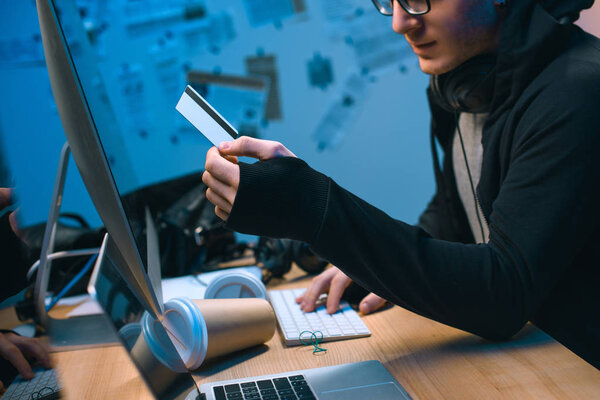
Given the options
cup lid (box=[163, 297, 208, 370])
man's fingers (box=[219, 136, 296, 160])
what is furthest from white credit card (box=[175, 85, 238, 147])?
cup lid (box=[163, 297, 208, 370])

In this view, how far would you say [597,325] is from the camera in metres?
0.71

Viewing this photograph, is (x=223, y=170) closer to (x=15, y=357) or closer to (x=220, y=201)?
(x=220, y=201)

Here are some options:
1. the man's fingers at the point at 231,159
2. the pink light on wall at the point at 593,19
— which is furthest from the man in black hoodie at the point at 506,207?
the pink light on wall at the point at 593,19

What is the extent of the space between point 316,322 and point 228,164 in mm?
345

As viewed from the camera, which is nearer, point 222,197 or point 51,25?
point 51,25

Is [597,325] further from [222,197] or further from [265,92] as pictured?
[265,92]

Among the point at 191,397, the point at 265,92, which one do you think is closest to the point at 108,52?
the point at 265,92

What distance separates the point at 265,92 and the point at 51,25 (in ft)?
5.27

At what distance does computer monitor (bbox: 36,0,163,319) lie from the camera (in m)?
0.43

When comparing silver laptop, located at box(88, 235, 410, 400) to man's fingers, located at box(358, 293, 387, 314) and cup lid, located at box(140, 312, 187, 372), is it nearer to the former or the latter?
cup lid, located at box(140, 312, 187, 372)

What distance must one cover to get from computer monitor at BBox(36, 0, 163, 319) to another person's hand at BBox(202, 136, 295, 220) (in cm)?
13

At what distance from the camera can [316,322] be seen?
0.80 meters

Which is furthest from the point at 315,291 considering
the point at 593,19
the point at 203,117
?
the point at 593,19

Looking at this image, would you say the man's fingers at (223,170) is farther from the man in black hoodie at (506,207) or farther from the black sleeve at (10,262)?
the black sleeve at (10,262)
